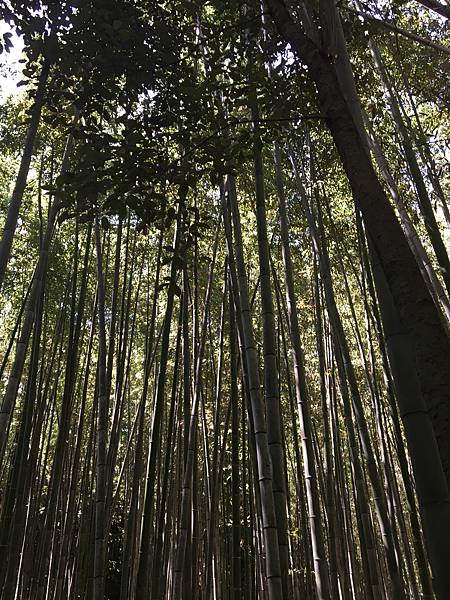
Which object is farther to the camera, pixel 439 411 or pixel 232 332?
pixel 232 332

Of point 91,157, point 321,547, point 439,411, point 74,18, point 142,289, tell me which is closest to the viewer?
point 439,411

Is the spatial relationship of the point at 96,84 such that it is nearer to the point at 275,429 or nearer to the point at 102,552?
the point at 275,429

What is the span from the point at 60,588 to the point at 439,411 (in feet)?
16.9

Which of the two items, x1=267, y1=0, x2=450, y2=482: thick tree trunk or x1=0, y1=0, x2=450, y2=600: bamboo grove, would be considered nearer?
x1=267, y1=0, x2=450, y2=482: thick tree trunk

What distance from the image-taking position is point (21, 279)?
21.8 feet

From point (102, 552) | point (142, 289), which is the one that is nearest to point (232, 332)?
point (102, 552)

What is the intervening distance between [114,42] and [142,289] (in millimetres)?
5786

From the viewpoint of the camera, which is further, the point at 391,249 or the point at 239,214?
the point at 239,214

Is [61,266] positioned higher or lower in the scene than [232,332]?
higher

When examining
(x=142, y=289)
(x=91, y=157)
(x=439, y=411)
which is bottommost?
(x=439, y=411)

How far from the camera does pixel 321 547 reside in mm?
3119

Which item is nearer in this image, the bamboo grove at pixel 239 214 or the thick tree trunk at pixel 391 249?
the thick tree trunk at pixel 391 249

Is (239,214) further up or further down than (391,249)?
further up

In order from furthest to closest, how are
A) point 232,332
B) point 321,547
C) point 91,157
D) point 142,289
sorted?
point 142,289, point 232,332, point 321,547, point 91,157
